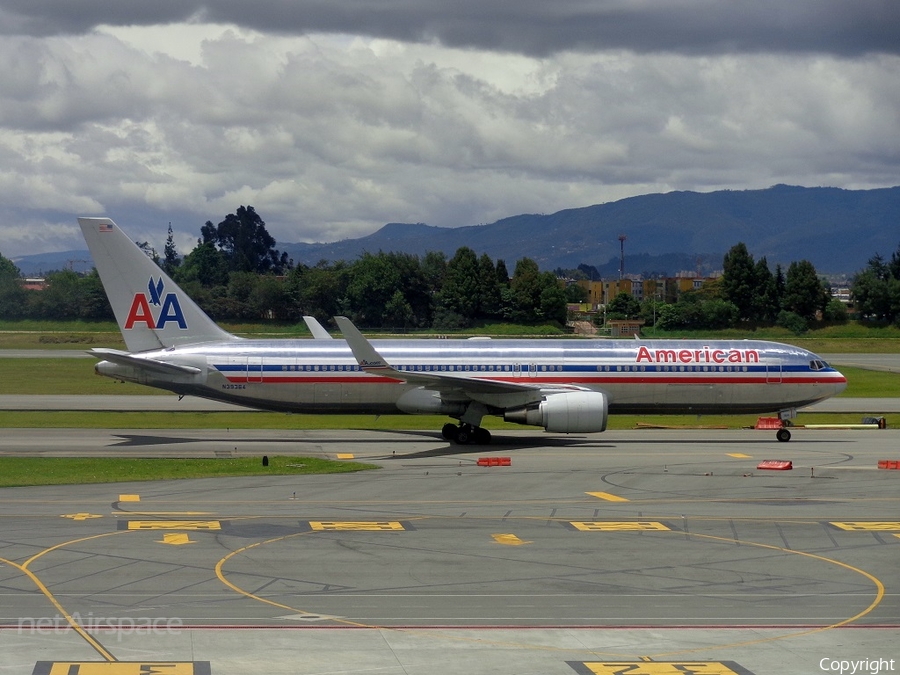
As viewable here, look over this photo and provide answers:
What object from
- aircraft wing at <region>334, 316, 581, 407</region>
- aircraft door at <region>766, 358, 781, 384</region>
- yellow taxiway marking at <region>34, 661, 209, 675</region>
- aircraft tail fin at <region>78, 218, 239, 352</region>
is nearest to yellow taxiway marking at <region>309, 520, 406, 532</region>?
yellow taxiway marking at <region>34, 661, 209, 675</region>

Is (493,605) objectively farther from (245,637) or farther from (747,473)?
(747,473)

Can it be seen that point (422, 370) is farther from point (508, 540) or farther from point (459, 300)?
point (459, 300)

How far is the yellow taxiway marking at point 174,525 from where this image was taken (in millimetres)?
24547

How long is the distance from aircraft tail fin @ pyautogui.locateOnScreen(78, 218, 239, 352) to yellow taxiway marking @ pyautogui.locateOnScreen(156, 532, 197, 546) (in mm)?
23060

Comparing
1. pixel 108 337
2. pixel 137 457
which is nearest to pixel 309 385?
pixel 137 457

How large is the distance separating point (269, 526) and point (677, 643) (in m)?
12.1

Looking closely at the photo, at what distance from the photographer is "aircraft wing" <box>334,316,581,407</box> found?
135 feet

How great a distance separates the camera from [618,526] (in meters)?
25.6

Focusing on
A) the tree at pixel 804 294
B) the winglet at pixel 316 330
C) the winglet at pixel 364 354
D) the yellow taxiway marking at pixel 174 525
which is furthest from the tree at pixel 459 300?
the yellow taxiway marking at pixel 174 525

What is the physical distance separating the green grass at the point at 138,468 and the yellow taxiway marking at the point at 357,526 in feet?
29.6

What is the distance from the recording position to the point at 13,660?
567 inches

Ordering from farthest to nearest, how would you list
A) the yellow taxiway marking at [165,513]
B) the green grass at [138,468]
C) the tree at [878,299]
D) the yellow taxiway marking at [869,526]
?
the tree at [878,299] < the green grass at [138,468] < the yellow taxiway marking at [165,513] < the yellow taxiway marking at [869,526]

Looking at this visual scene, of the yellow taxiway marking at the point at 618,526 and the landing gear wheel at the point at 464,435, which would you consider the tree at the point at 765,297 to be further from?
the yellow taxiway marking at the point at 618,526

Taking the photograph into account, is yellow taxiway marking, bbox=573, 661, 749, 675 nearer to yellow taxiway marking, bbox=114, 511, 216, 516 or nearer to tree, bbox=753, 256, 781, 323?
yellow taxiway marking, bbox=114, 511, 216, 516
